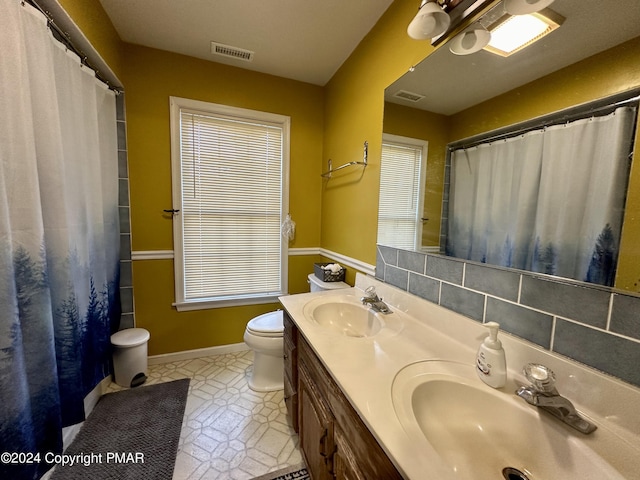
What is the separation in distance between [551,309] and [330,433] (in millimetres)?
780

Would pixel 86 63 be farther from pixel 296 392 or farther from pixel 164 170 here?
pixel 296 392

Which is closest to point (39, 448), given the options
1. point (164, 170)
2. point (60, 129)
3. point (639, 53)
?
point (60, 129)

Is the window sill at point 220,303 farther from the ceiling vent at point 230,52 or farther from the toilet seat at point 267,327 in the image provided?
the ceiling vent at point 230,52

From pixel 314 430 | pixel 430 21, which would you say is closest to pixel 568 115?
pixel 430 21

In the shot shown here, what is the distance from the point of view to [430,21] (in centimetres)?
97

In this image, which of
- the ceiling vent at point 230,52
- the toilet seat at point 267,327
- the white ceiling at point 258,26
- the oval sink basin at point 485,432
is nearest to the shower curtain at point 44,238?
the white ceiling at point 258,26

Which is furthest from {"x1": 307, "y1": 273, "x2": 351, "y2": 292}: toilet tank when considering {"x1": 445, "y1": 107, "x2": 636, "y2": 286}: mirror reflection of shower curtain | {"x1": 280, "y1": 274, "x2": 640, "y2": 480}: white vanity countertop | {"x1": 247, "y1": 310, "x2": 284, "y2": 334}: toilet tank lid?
{"x1": 445, "y1": 107, "x2": 636, "y2": 286}: mirror reflection of shower curtain

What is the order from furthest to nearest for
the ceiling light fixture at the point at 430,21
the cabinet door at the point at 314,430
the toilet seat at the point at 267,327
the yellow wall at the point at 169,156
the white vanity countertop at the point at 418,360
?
the yellow wall at the point at 169,156
the toilet seat at the point at 267,327
the ceiling light fixture at the point at 430,21
the cabinet door at the point at 314,430
the white vanity countertop at the point at 418,360

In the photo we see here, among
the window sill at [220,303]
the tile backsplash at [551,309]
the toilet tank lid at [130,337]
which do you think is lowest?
the toilet tank lid at [130,337]

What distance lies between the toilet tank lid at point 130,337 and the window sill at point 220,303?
292 mm

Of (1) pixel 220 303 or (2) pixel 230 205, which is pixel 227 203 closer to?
(2) pixel 230 205

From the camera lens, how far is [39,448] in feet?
3.41

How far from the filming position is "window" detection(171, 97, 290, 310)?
2.01m

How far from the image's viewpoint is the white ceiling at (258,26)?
144cm
